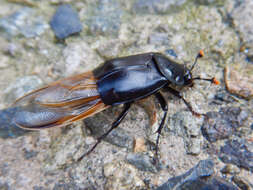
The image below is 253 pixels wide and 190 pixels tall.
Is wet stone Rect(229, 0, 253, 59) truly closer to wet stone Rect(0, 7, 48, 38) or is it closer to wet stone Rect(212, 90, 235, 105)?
wet stone Rect(212, 90, 235, 105)

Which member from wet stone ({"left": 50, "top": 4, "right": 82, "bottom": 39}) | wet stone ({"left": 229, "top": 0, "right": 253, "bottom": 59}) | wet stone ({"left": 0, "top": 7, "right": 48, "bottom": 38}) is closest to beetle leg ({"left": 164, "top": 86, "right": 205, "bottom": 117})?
wet stone ({"left": 229, "top": 0, "right": 253, "bottom": 59})

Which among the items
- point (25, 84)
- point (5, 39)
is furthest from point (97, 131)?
point (5, 39)

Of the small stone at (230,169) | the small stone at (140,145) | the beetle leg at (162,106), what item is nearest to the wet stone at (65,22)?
the beetle leg at (162,106)

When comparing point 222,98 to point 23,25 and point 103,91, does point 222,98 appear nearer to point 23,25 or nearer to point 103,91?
point 103,91

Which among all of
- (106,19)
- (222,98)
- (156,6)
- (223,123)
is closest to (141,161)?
(223,123)

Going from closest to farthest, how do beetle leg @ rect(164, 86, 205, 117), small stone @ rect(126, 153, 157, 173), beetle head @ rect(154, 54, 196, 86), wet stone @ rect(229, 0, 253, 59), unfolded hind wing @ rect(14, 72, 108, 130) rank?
small stone @ rect(126, 153, 157, 173) < unfolded hind wing @ rect(14, 72, 108, 130) < beetle leg @ rect(164, 86, 205, 117) < beetle head @ rect(154, 54, 196, 86) < wet stone @ rect(229, 0, 253, 59)

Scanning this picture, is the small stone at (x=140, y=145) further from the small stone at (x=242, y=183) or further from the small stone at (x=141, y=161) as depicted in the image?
the small stone at (x=242, y=183)
